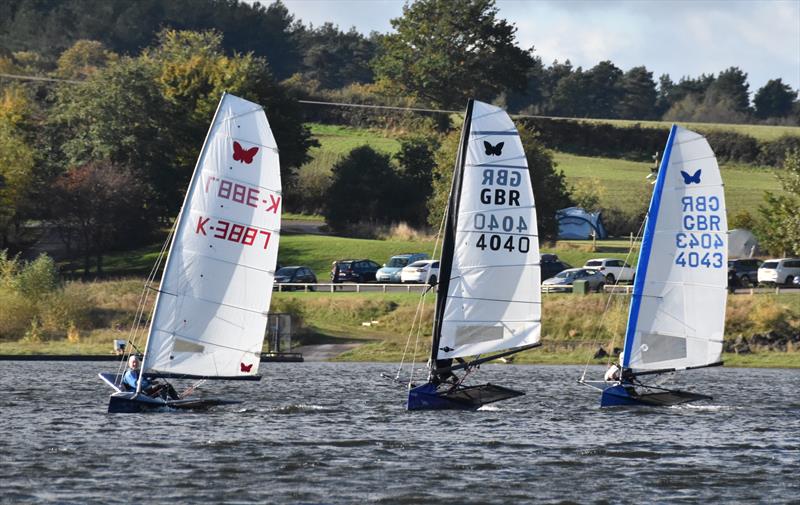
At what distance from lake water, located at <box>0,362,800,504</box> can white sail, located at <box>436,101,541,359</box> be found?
8.82 ft

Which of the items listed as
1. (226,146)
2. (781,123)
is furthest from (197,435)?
(781,123)

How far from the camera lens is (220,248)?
37.2 metres

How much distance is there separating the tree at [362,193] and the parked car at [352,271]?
72.0ft

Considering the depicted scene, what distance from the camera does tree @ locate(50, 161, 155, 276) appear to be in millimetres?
89938

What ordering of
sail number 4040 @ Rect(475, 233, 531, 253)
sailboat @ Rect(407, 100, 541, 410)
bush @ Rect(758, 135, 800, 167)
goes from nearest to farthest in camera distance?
sailboat @ Rect(407, 100, 541, 410)
sail number 4040 @ Rect(475, 233, 531, 253)
bush @ Rect(758, 135, 800, 167)

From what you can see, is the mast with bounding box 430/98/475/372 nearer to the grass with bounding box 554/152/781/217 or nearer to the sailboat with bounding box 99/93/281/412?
the sailboat with bounding box 99/93/281/412

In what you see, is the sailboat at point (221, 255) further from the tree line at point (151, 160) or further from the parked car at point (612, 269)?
the tree line at point (151, 160)

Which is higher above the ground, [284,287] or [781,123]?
[781,123]

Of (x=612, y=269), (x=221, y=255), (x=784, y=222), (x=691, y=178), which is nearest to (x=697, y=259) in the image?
(x=691, y=178)

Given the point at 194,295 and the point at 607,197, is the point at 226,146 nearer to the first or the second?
the point at 194,295

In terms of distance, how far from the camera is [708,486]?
29906 millimetres

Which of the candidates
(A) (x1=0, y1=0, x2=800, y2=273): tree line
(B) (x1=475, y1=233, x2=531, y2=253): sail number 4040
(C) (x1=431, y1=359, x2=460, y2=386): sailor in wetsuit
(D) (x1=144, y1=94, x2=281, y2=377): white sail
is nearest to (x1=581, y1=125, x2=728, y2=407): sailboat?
(B) (x1=475, y1=233, x2=531, y2=253): sail number 4040

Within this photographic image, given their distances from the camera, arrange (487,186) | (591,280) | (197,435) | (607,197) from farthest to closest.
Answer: (607,197) → (591,280) → (487,186) → (197,435)

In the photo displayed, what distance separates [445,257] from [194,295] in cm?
732
